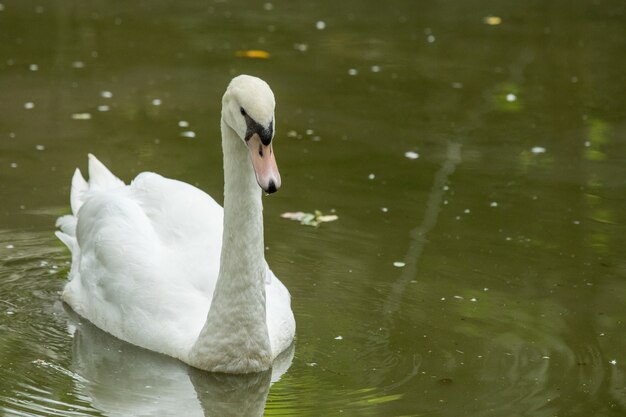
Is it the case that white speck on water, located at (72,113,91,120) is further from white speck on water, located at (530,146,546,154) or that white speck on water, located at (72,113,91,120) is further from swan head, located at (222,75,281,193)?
swan head, located at (222,75,281,193)

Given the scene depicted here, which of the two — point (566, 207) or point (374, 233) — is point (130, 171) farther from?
point (566, 207)

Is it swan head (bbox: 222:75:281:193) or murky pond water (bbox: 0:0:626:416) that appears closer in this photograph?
swan head (bbox: 222:75:281:193)

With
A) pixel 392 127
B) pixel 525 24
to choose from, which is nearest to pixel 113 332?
pixel 392 127

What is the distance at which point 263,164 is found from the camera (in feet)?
18.1

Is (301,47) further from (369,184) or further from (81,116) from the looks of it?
(369,184)

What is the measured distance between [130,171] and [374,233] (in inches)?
80.6

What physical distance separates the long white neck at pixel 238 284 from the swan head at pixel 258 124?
210mm

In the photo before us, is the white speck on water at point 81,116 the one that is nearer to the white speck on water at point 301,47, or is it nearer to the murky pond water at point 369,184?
the murky pond water at point 369,184

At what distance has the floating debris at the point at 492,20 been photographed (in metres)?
13.7

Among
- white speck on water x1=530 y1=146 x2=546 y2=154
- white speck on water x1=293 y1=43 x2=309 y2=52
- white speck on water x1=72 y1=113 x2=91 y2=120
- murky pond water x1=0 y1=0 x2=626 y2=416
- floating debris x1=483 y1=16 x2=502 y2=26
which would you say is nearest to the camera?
murky pond water x1=0 y1=0 x2=626 y2=416

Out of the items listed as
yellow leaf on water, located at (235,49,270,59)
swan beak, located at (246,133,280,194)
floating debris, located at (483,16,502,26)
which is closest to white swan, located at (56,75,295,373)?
swan beak, located at (246,133,280,194)

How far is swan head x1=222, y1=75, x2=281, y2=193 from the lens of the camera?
5.50m

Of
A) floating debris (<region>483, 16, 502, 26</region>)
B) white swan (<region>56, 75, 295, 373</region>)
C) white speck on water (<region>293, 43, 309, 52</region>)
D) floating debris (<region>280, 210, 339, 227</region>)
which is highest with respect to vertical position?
white swan (<region>56, 75, 295, 373</region>)

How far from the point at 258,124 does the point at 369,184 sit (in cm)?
351
